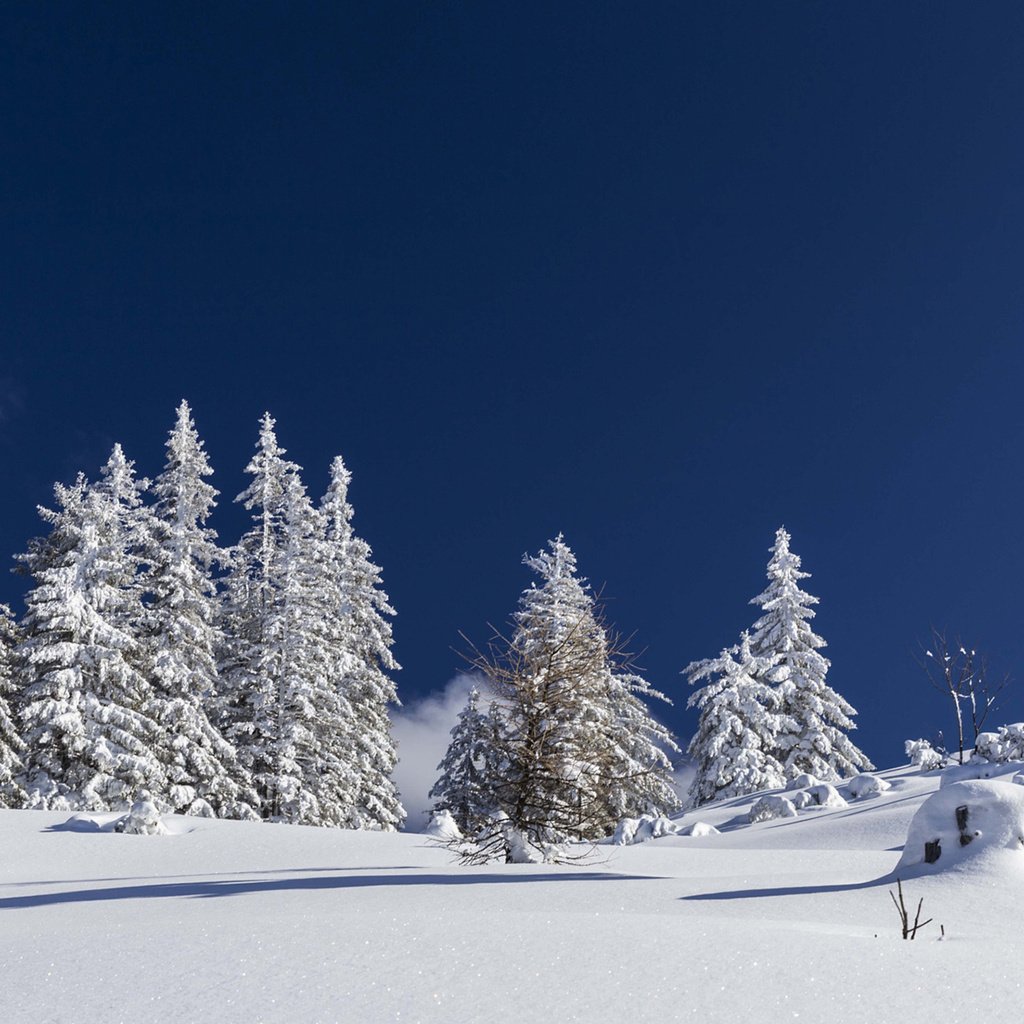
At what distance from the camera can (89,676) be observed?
2486cm

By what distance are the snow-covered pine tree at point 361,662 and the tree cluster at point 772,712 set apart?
11.2m

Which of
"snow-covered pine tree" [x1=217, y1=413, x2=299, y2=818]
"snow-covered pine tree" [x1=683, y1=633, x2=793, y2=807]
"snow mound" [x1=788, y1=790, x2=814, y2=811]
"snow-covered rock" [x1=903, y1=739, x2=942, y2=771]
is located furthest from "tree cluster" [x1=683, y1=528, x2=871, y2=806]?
"snow-covered pine tree" [x1=217, y1=413, x2=299, y2=818]

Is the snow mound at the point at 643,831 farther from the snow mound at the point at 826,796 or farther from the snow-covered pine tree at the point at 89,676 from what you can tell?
the snow-covered pine tree at the point at 89,676

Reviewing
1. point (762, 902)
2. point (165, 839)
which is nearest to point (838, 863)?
point (762, 902)

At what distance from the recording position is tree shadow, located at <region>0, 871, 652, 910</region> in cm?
886

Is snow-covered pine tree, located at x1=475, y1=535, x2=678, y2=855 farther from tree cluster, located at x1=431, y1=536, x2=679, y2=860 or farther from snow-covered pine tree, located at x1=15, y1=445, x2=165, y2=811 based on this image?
snow-covered pine tree, located at x1=15, y1=445, x2=165, y2=811

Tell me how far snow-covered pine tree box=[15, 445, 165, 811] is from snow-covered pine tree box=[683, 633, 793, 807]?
59.3 feet

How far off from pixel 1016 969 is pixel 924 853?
4.24 metres

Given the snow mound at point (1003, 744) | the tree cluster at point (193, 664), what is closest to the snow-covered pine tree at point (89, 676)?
the tree cluster at point (193, 664)

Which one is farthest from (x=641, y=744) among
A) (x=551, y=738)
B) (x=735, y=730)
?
(x=551, y=738)

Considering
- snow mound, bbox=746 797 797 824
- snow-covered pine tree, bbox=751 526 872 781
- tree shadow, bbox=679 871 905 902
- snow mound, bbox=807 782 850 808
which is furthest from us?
snow-covered pine tree, bbox=751 526 872 781

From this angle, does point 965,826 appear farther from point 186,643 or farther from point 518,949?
point 186,643

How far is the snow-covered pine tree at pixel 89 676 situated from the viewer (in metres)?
23.4

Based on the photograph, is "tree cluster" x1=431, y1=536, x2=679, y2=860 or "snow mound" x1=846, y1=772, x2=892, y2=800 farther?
"snow mound" x1=846, y1=772, x2=892, y2=800
